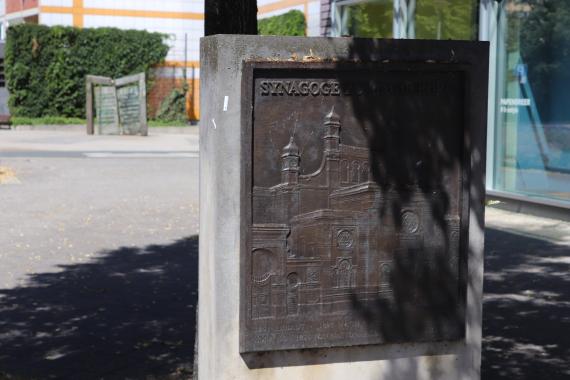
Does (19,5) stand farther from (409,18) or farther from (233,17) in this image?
(233,17)

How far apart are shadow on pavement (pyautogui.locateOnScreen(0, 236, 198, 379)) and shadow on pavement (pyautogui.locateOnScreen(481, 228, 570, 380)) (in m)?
2.06

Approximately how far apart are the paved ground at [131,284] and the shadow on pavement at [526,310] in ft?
0.04

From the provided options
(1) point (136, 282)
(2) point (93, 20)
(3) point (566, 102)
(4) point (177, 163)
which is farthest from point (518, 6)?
(2) point (93, 20)

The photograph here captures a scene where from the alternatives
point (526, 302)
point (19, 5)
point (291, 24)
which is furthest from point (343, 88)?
point (19, 5)

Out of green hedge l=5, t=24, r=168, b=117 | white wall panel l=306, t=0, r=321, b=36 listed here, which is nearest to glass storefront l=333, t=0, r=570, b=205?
white wall panel l=306, t=0, r=321, b=36

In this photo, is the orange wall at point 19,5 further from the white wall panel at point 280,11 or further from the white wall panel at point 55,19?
the white wall panel at point 280,11

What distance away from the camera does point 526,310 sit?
750 centimetres

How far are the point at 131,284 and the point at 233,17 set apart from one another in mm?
3996

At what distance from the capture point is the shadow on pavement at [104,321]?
237 inches

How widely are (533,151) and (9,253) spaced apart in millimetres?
7162

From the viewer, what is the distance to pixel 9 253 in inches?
394

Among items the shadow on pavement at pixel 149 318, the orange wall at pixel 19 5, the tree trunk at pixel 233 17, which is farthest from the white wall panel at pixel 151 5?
the tree trunk at pixel 233 17

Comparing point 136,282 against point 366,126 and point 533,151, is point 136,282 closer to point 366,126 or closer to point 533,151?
point 366,126

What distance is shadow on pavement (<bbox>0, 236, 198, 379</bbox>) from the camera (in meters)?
6.03
